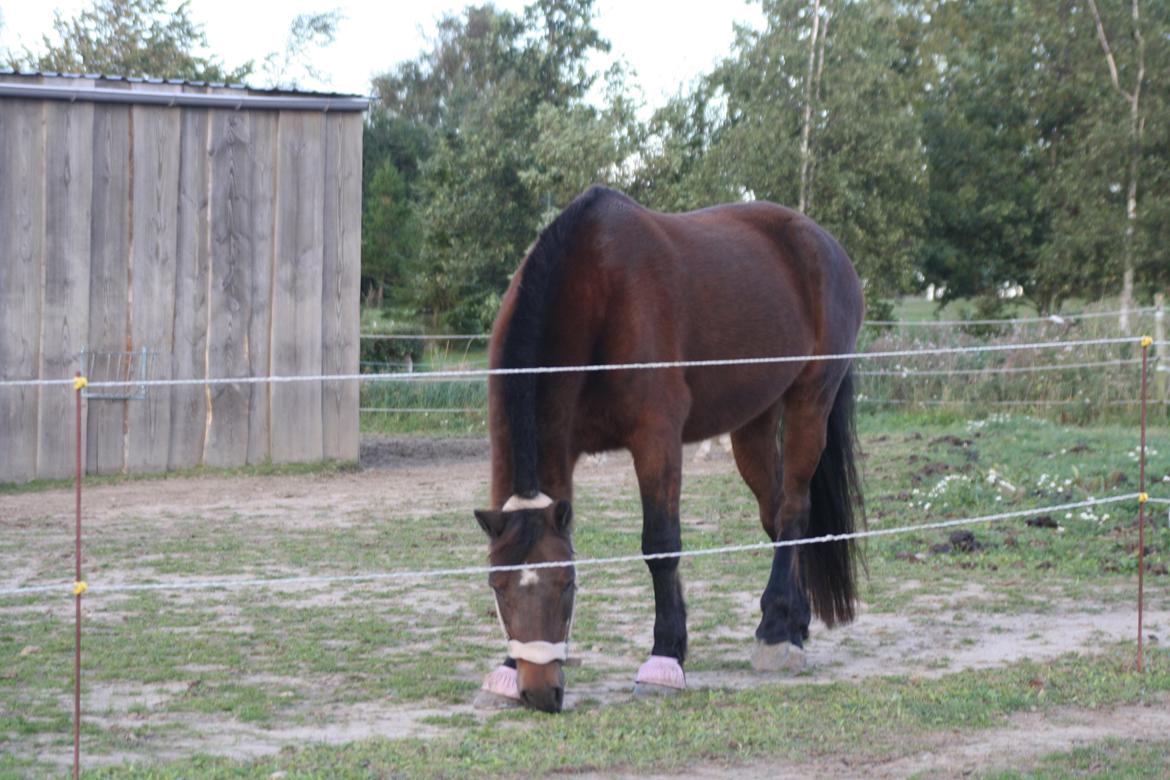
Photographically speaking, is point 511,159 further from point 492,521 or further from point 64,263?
point 492,521

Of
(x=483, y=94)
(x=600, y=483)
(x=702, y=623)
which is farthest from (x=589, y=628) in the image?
(x=483, y=94)

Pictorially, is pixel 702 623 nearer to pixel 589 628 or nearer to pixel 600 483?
pixel 589 628

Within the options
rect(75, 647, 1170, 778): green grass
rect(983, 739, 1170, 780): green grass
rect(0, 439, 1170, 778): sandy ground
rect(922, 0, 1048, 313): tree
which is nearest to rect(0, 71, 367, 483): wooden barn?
rect(0, 439, 1170, 778): sandy ground

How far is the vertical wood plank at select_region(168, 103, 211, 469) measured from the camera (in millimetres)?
12078

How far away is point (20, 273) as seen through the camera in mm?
11578

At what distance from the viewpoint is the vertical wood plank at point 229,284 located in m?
12.2

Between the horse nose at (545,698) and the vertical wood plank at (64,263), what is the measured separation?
8.08 metres

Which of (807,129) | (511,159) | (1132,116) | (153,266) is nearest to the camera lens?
(153,266)

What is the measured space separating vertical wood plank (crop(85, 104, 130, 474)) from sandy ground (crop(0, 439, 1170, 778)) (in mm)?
740

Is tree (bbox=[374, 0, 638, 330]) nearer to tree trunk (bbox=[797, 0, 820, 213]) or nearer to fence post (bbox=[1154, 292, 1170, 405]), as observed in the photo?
tree trunk (bbox=[797, 0, 820, 213])

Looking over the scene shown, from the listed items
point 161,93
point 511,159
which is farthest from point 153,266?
point 511,159

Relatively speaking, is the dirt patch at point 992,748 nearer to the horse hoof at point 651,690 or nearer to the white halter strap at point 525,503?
the horse hoof at point 651,690

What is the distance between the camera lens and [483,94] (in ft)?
92.6

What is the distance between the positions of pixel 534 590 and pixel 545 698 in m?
0.37
